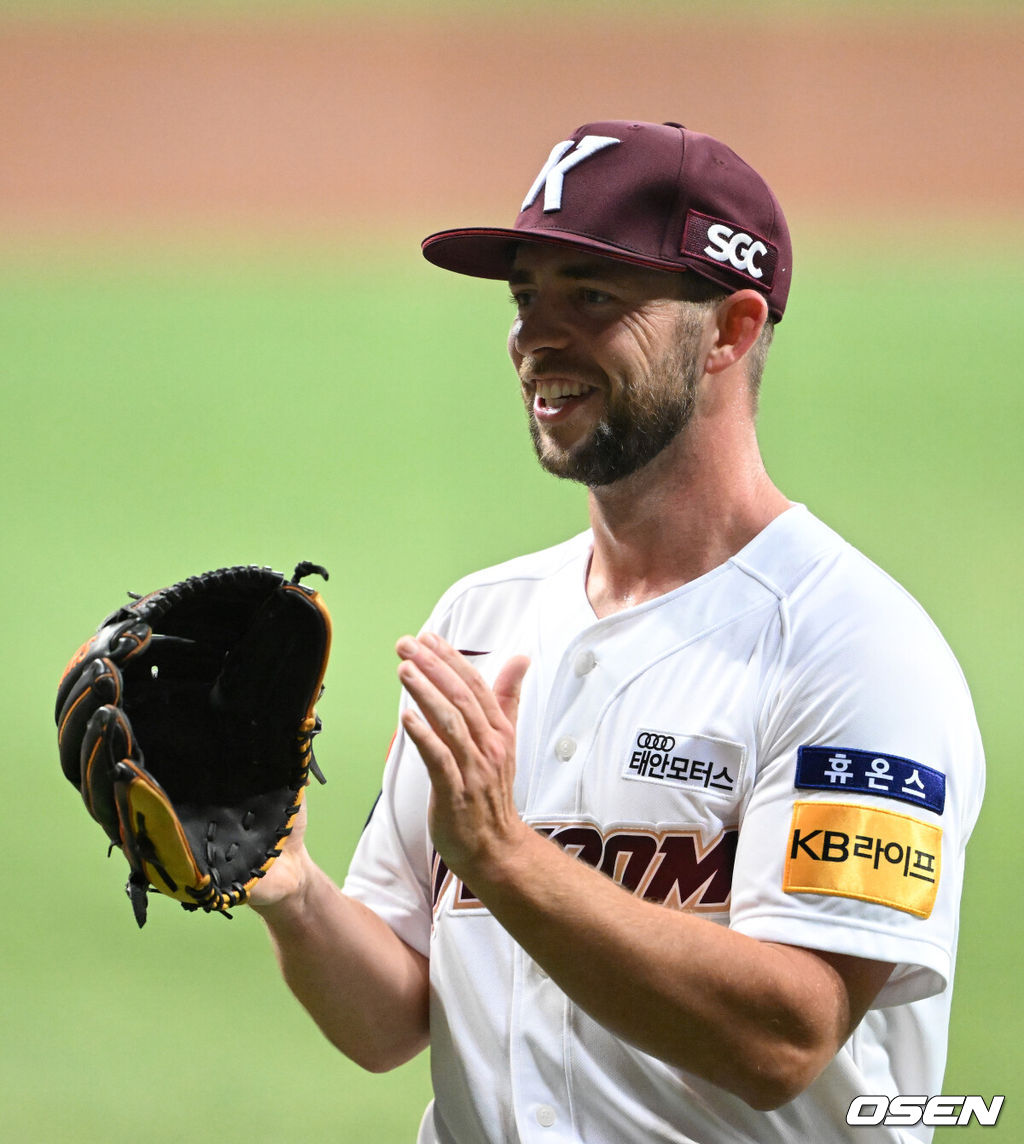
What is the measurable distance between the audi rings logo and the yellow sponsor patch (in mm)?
167

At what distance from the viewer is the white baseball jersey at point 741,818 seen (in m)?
1.52

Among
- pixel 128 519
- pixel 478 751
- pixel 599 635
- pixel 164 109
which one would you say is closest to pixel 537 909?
pixel 478 751

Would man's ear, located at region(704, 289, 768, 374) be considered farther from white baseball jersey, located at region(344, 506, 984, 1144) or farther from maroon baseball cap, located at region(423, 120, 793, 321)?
white baseball jersey, located at region(344, 506, 984, 1144)

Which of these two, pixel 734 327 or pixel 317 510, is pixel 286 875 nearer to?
pixel 734 327

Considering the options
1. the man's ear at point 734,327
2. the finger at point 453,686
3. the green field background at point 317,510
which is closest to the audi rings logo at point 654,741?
the finger at point 453,686

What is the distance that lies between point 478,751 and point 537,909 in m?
0.17

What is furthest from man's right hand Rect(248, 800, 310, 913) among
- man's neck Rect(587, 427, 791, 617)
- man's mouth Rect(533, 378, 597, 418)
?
man's mouth Rect(533, 378, 597, 418)

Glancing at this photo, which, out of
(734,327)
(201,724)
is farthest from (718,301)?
(201,724)

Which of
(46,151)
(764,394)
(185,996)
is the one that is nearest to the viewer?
(185,996)

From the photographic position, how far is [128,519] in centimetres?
669

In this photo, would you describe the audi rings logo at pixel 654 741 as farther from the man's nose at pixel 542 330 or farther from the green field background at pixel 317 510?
the green field background at pixel 317 510

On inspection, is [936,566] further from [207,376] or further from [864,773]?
[864,773]

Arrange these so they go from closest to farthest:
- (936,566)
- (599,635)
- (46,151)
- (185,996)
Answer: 1. (599,635)
2. (185,996)
3. (936,566)
4. (46,151)

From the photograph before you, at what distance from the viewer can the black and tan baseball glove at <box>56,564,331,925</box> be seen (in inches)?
60.4
